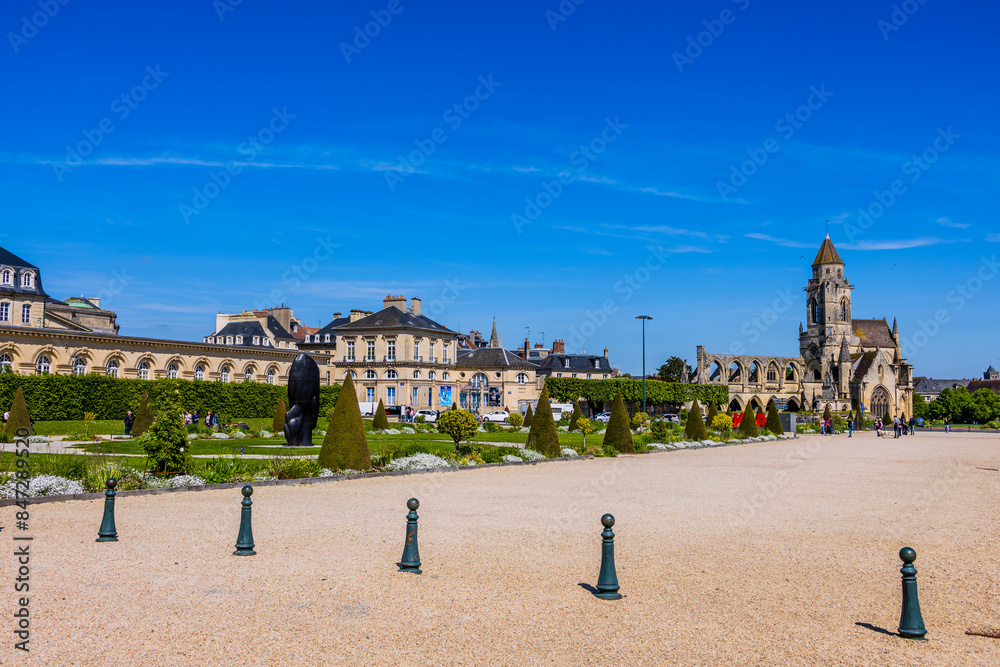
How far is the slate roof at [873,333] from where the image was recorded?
101 meters

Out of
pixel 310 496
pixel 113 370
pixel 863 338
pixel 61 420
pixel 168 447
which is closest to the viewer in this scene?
pixel 310 496

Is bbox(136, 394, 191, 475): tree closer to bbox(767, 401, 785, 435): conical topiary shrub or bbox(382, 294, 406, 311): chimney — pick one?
bbox(767, 401, 785, 435): conical topiary shrub

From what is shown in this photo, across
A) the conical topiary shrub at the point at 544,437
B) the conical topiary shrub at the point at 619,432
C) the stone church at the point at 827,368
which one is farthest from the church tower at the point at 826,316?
the conical topiary shrub at the point at 544,437

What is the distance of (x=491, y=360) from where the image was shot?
69438 millimetres

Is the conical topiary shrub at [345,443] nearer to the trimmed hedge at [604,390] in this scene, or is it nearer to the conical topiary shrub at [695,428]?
the conical topiary shrub at [695,428]

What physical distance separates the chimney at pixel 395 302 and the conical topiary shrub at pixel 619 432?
43.5m

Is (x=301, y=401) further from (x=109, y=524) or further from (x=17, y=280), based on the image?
(x=17, y=280)

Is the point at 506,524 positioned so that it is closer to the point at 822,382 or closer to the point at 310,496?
the point at 310,496

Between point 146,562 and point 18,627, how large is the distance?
7.41ft

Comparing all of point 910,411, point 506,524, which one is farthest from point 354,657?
point 910,411

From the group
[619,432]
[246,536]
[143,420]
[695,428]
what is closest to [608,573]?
[246,536]

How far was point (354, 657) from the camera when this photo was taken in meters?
5.80

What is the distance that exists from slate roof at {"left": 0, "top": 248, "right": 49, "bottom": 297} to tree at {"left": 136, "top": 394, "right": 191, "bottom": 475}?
39.3 metres

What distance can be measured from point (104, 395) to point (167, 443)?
30.7m
